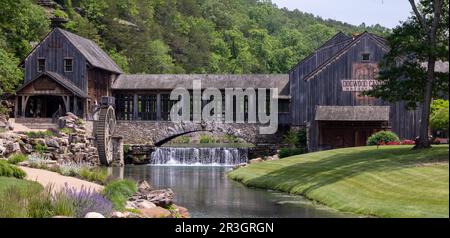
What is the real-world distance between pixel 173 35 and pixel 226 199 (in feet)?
344

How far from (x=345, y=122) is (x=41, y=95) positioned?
27831 millimetres

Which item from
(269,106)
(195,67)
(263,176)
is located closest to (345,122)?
(269,106)

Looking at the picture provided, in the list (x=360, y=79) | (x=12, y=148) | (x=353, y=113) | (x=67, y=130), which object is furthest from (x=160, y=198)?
(x=360, y=79)

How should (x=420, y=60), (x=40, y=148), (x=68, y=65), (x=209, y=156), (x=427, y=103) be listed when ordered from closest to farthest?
(x=427, y=103) → (x=420, y=60) → (x=40, y=148) → (x=209, y=156) → (x=68, y=65)

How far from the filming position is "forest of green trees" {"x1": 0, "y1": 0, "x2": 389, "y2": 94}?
93.1m

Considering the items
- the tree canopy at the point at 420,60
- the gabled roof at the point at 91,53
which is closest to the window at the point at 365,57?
the tree canopy at the point at 420,60

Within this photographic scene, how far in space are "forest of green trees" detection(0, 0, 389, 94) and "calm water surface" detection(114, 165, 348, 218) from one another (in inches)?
1089

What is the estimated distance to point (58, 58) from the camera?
68125 millimetres

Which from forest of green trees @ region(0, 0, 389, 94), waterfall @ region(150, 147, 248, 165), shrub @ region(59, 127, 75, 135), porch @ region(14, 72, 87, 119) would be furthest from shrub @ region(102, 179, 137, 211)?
forest of green trees @ region(0, 0, 389, 94)

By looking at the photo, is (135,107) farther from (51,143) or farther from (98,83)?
(51,143)

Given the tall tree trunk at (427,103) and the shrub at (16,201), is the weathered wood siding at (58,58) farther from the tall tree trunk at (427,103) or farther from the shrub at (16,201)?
the shrub at (16,201)

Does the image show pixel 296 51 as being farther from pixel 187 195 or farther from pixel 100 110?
pixel 187 195

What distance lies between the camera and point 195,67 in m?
127

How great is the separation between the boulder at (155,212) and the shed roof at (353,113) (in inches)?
1384
